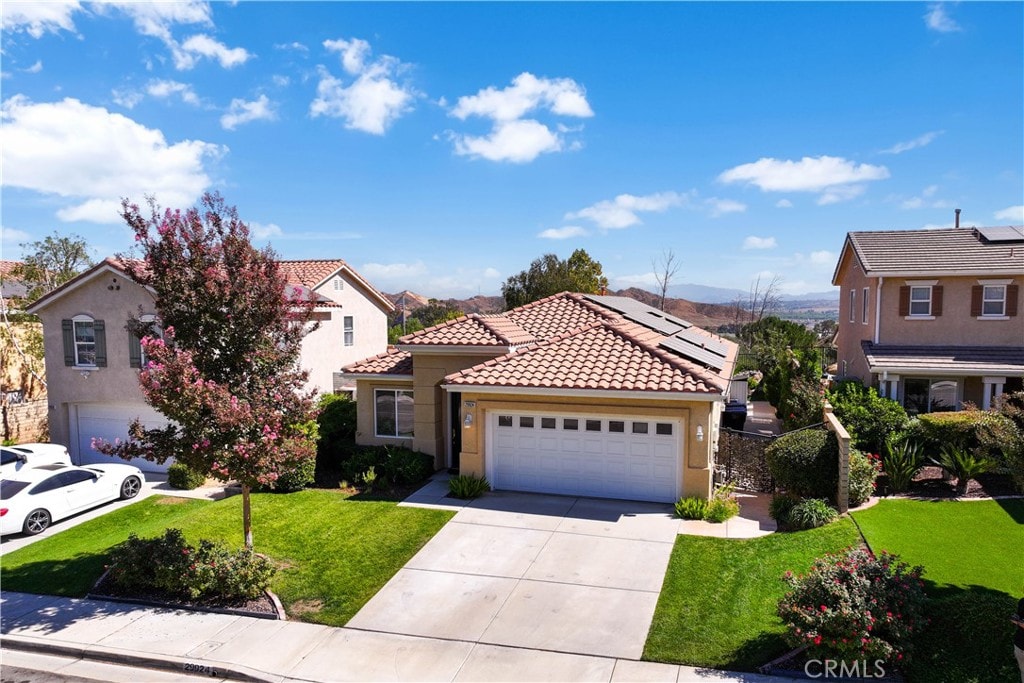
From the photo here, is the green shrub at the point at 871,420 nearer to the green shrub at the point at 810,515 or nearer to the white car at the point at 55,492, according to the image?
the green shrub at the point at 810,515

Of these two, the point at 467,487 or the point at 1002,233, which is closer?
the point at 467,487

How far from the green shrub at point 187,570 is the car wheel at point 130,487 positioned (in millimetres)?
6162

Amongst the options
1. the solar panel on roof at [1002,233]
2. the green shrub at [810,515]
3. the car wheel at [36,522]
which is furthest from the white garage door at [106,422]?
the solar panel on roof at [1002,233]

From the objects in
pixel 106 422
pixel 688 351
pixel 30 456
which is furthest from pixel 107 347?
pixel 688 351

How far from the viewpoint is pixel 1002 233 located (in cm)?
2250

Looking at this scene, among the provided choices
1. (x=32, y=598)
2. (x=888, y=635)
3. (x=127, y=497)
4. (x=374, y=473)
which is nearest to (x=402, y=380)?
(x=374, y=473)

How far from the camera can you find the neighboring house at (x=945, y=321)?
20.0 m

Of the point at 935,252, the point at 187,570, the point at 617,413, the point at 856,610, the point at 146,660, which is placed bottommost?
the point at 146,660

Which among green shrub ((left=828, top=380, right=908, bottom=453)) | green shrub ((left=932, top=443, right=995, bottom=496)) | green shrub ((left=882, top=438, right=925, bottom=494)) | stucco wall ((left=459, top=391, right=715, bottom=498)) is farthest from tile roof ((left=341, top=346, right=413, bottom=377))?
green shrub ((left=932, top=443, right=995, bottom=496))

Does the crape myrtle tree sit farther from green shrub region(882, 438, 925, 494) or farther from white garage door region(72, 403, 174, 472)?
green shrub region(882, 438, 925, 494)

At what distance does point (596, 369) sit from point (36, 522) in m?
13.4

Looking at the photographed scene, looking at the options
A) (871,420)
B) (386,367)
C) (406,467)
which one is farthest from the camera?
(386,367)

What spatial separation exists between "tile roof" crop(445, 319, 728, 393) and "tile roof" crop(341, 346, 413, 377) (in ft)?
9.63

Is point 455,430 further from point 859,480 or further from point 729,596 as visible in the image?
point 859,480
